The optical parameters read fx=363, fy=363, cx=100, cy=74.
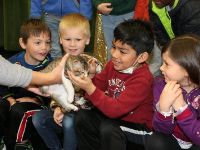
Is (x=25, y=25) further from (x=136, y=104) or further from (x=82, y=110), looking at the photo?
(x=136, y=104)

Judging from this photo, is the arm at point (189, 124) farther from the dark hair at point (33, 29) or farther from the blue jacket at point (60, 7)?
the blue jacket at point (60, 7)

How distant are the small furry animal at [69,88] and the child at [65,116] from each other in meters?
0.08

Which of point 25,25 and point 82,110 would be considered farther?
point 25,25

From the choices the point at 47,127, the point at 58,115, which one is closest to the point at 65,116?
the point at 58,115

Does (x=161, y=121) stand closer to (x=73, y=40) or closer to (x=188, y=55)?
(x=188, y=55)

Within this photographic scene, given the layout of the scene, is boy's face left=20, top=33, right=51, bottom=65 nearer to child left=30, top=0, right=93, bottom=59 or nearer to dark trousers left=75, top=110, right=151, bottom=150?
child left=30, top=0, right=93, bottom=59

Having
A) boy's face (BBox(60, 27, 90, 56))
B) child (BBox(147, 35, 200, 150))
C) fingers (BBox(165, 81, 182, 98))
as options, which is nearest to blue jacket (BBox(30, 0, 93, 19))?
boy's face (BBox(60, 27, 90, 56))

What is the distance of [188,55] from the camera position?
160 cm

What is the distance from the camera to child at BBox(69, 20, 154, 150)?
5.67 ft

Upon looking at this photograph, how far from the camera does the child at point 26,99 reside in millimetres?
2061

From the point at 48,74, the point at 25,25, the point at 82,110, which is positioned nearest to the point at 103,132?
the point at 82,110

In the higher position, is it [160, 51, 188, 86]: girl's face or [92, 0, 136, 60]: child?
[92, 0, 136, 60]: child

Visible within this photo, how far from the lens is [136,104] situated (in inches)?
69.1

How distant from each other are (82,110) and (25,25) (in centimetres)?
74
